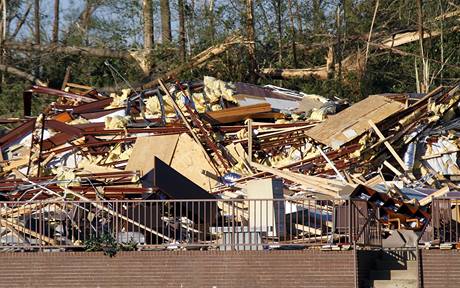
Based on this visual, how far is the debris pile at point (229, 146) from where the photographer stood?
19.5 m

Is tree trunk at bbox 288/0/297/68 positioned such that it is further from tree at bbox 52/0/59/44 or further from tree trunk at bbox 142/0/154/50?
tree at bbox 52/0/59/44

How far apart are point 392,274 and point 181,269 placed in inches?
131

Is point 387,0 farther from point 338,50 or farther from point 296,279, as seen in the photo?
point 296,279

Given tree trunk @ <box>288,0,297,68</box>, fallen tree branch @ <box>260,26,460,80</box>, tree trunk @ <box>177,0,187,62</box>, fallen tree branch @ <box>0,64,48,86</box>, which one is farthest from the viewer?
fallen tree branch @ <box>0,64,48,86</box>

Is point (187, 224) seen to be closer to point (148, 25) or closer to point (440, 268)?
point (440, 268)

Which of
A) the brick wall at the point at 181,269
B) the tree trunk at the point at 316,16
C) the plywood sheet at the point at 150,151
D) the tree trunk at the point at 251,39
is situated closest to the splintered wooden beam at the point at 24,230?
the brick wall at the point at 181,269

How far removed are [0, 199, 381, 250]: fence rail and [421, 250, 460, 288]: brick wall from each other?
1.02 m

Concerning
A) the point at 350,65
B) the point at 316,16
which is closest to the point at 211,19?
the point at 316,16

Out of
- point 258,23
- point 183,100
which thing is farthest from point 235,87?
point 258,23

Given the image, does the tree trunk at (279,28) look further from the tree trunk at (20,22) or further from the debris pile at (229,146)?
the tree trunk at (20,22)

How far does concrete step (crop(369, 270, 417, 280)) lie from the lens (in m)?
16.5

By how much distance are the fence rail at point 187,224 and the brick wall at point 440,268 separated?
3.36 ft

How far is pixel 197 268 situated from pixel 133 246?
1.10m

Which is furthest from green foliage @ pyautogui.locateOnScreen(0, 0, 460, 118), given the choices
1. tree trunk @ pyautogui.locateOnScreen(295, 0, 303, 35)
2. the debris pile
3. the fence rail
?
the fence rail
